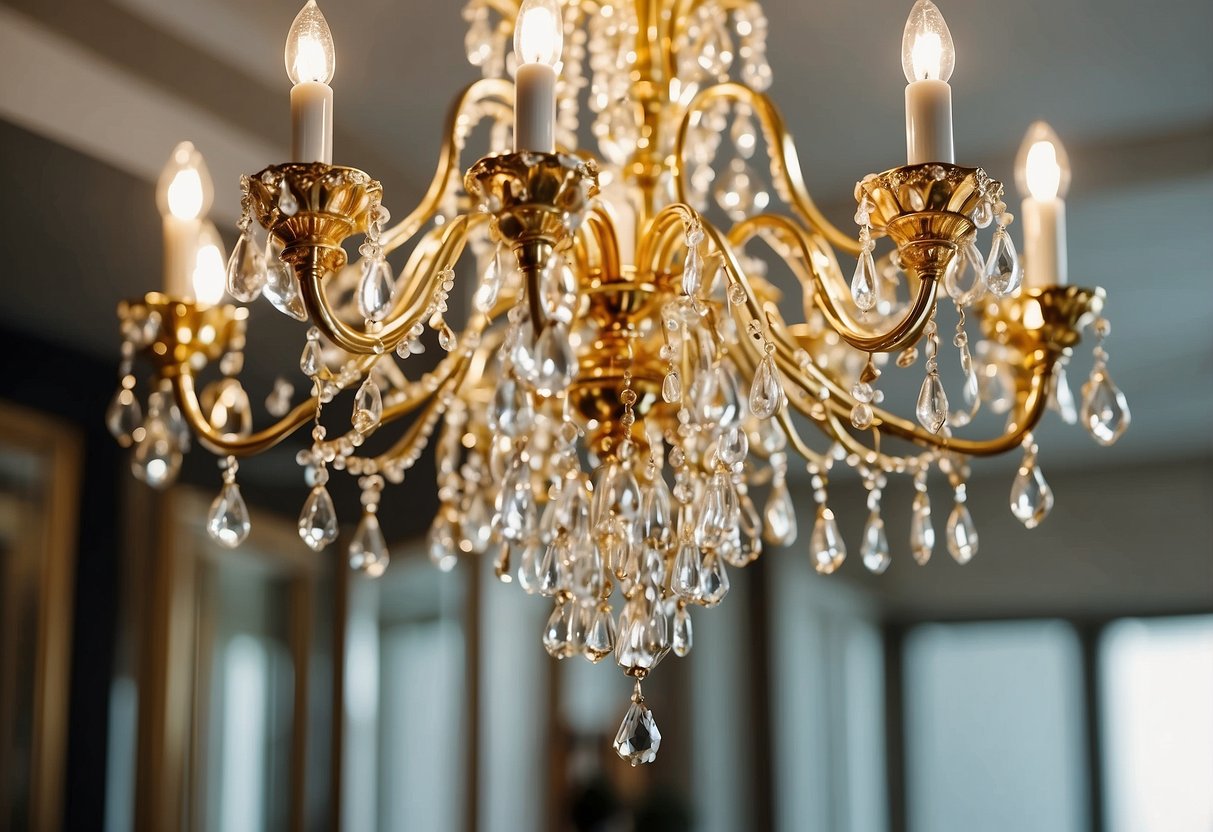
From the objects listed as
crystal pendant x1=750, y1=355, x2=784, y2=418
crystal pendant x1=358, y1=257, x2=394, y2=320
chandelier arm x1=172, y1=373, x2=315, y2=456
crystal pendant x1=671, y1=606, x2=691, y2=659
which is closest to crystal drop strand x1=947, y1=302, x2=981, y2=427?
crystal pendant x1=750, y1=355, x2=784, y2=418

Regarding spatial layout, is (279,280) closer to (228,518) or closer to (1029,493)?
(228,518)

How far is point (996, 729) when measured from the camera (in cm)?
243

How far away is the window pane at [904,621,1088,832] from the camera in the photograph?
238cm

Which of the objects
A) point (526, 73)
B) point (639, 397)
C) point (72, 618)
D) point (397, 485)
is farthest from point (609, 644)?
point (397, 485)

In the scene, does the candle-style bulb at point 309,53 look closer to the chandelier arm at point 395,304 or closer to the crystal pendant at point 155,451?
the chandelier arm at point 395,304

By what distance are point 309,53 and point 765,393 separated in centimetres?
35

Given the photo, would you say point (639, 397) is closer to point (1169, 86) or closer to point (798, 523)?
point (1169, 86)

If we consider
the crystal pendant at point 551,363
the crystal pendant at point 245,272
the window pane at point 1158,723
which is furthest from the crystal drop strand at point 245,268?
the window pane at point 1158,723

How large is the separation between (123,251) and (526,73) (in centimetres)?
104

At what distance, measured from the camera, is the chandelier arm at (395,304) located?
82 cm

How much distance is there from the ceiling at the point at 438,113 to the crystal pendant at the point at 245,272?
804 millimetres

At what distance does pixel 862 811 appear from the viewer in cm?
247

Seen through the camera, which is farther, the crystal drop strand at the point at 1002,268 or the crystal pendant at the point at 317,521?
the crystal pendant at the point at 317,521

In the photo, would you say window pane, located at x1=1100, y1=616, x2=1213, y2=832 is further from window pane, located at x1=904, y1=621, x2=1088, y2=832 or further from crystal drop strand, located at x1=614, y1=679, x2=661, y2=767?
crystal drop strand, located at x1=614, y1=679, x2=661, y2=767
